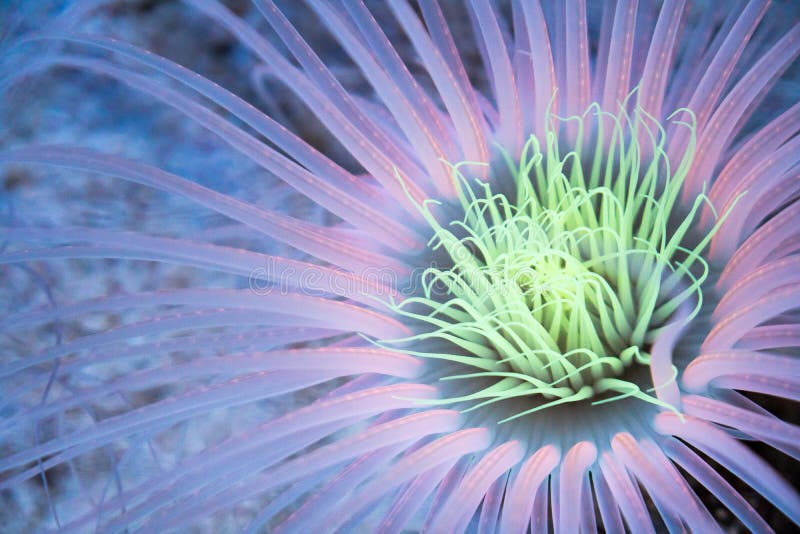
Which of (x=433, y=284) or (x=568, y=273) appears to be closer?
(x=568, y=273)

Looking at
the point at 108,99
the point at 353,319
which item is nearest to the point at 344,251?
the point at 353,319

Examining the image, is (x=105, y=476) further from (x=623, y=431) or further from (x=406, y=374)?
(x=623, y=431)

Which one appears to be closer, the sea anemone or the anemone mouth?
the sea anemone

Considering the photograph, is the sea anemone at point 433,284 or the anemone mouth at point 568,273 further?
the anemone mouth at point 568,273
